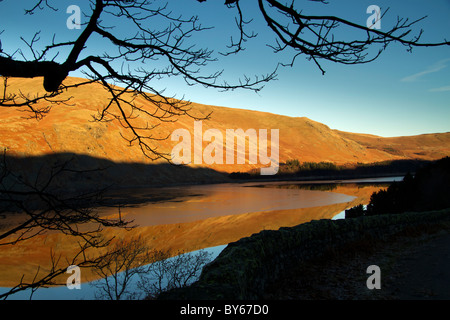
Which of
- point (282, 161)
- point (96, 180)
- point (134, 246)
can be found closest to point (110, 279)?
point (134, 246)

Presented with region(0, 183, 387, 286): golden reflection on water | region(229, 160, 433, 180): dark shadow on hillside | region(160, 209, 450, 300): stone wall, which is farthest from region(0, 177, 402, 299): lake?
region(229, 160, 433, 180): dark shadow on hillside

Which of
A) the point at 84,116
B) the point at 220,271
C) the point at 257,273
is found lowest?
the point at 257,273

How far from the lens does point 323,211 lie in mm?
32844

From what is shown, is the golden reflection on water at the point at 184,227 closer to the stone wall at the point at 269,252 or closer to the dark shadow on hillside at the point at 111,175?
the stone wall at the point at 269,252

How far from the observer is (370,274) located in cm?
793

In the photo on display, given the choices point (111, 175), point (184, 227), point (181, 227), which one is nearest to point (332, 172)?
point (111, 175)

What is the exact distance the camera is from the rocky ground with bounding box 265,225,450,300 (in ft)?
21.9

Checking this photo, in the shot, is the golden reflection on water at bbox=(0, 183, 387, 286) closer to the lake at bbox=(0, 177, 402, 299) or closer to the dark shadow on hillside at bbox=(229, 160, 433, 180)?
the lake at bbox=(0, 177, 402, 299)

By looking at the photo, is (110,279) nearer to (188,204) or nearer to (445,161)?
(188,204)

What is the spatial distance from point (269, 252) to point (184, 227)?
19.4 m

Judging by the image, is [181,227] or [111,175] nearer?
[181,227]

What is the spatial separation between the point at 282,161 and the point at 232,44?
411 feet

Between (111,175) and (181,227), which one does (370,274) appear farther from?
(111,175)

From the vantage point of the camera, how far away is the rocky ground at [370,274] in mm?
6672
